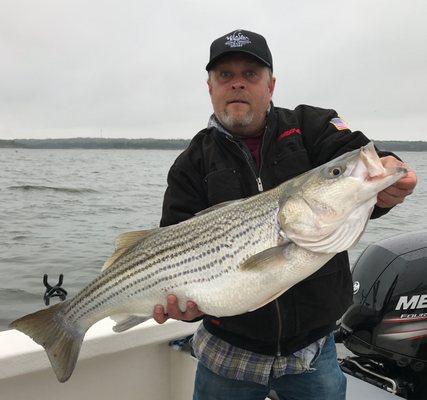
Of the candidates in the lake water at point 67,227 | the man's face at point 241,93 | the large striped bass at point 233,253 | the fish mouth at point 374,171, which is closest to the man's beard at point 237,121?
the man's face at point 241,93

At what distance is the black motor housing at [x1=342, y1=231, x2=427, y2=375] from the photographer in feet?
12.5

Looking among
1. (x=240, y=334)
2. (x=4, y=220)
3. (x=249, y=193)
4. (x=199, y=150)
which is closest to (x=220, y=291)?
(x=240, y=334)

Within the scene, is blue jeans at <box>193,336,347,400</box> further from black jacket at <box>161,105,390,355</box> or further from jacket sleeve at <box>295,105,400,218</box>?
jacket sleeve at <box>295,105,400,218</box>

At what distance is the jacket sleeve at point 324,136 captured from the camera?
299 centimetres

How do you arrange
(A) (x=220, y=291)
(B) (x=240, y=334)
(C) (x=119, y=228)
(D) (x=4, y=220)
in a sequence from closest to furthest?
(A) (x=220, y=291) < (B) (x=240, y=334) < (C) (x=119, y=228) < (D) (x=4, y=220)

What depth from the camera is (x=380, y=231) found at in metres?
15.9

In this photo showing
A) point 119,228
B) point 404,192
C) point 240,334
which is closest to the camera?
point 404,192

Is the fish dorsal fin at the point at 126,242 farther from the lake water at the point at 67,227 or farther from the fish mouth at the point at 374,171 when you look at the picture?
the lake water at the point at 67,227

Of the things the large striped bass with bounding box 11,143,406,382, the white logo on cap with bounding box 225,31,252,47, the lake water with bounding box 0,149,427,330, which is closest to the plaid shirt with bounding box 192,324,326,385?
the large striped bass with bounding box 11,143,406,382

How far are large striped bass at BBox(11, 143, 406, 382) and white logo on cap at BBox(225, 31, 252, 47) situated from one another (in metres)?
1.04

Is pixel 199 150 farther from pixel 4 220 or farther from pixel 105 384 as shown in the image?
pixel 4 220

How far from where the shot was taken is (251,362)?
3.02 meters

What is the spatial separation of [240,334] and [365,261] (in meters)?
1.87

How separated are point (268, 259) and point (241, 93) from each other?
114 centimetres
